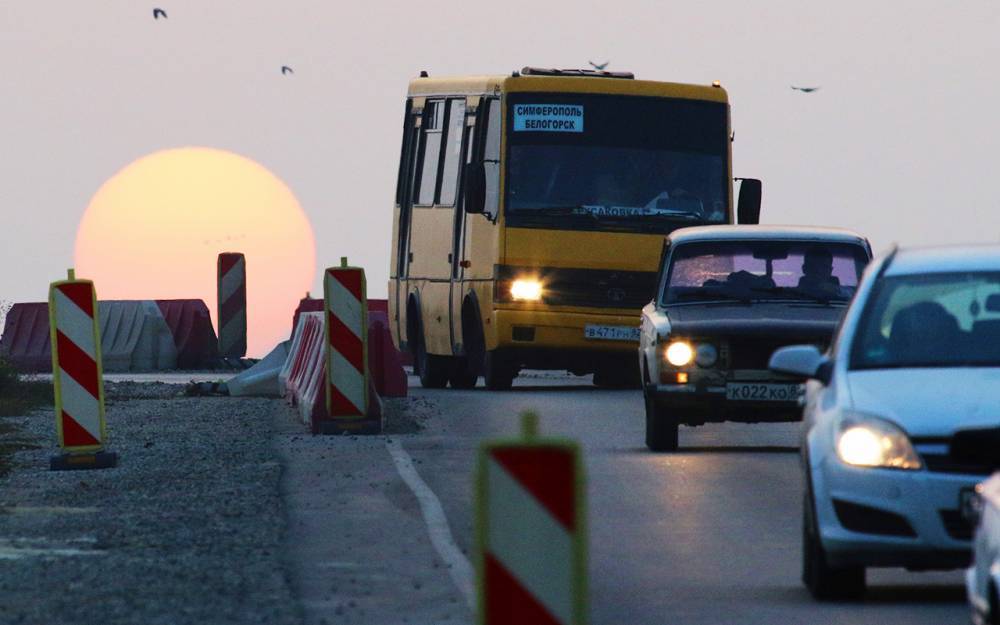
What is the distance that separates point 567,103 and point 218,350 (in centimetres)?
1211

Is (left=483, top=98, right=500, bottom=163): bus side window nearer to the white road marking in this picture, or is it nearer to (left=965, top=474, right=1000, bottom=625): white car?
the white road marking

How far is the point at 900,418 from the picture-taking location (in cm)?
1081

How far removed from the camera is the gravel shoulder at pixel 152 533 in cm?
1095

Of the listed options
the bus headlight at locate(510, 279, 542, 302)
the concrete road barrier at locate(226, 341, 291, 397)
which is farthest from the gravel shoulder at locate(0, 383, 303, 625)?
the bus headlight at locate(510, 279, 542, 302)

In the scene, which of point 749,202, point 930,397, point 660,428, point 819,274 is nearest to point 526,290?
point 749,202

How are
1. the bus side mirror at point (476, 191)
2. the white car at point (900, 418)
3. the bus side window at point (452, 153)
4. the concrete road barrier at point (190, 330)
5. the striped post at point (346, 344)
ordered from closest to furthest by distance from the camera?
1. the white car at point (900, 418)
2. the striped post at point (346, 344)
3. the bus side mirror at point (476, 191)
4. the bus side window at point (452, 153)
5. the concrete road barrier at point (190, 330)

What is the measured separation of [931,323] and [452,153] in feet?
68.8

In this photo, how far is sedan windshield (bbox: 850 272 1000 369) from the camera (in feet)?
38.1

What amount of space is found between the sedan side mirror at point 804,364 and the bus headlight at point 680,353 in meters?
7.59

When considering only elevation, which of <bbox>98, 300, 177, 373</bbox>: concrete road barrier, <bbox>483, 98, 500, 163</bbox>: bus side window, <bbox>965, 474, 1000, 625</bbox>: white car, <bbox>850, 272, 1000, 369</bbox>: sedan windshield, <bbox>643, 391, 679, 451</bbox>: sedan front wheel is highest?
<bbox>483, 98, 500, 163</bbox>: bus side window

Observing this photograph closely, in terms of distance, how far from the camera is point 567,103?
98.7 ft

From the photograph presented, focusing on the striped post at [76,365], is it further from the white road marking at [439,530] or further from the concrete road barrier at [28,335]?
the concrete road barrier at [28,335]

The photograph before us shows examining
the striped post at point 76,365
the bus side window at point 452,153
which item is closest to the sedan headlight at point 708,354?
the striped post at point 76,365

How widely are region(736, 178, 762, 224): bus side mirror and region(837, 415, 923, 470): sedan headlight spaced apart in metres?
18.2
